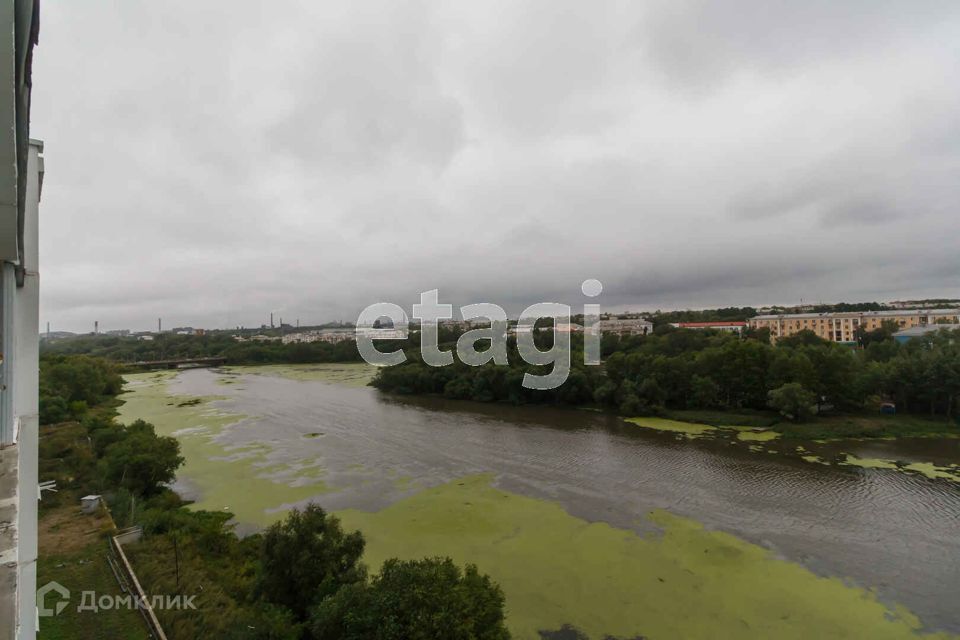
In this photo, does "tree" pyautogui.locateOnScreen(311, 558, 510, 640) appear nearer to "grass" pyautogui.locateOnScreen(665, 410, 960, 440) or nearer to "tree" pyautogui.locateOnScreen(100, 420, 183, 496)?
"tree" pyautogui.locateOnScreen(100, 420, 183, 496)

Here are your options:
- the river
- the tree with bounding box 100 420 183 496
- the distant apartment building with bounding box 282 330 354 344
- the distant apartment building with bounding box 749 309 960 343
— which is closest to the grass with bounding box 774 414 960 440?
the river

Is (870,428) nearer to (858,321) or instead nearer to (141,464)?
(141,464)

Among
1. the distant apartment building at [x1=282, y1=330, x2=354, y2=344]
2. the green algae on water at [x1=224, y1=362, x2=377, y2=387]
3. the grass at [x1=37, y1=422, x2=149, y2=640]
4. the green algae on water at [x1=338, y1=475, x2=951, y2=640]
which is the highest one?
the distant apartment building at [x1=282, y1=330, x2=354, y2=344]

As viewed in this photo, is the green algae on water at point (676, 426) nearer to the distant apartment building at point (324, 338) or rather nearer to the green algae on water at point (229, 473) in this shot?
the green algae on water at point (229, 473)

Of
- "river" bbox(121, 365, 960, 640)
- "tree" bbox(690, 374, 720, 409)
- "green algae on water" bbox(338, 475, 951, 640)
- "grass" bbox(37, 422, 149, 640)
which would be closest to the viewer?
"grass" bbox(37, 422, 149, 640)

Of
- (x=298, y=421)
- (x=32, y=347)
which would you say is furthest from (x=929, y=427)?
(x=298, y=421)

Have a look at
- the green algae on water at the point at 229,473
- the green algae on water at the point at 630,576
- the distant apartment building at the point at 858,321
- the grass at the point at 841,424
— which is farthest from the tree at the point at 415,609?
the distant apartment building at the point at 858,321
